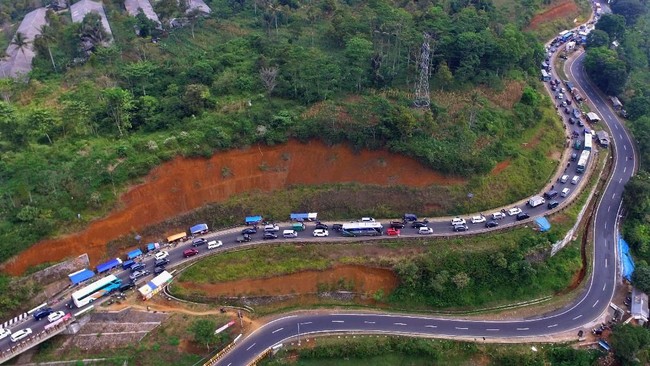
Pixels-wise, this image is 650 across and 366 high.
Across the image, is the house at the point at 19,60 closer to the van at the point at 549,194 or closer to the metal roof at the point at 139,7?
the metal roof at the point at 139,7

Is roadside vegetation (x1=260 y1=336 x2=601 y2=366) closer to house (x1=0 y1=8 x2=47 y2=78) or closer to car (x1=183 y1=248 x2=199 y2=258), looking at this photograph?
car (x1=183 y1=248 x2=199 y2=258)

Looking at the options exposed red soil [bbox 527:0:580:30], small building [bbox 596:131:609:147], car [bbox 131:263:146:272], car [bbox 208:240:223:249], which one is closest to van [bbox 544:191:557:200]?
small building [bbox 596:131:609:147]

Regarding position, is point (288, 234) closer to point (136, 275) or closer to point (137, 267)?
point (137, 267)

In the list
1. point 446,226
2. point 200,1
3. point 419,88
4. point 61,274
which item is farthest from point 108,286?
point 200,1

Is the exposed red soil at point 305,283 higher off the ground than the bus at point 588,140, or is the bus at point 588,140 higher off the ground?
the bus at point 588,140

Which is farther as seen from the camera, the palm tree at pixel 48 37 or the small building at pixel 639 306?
the palm tree at pixel 48 37

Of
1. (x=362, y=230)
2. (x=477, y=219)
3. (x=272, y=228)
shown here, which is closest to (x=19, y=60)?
(x=272, y=228)

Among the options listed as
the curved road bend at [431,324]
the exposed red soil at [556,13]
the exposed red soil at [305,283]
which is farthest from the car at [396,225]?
the exposed red soil at [556,13]
